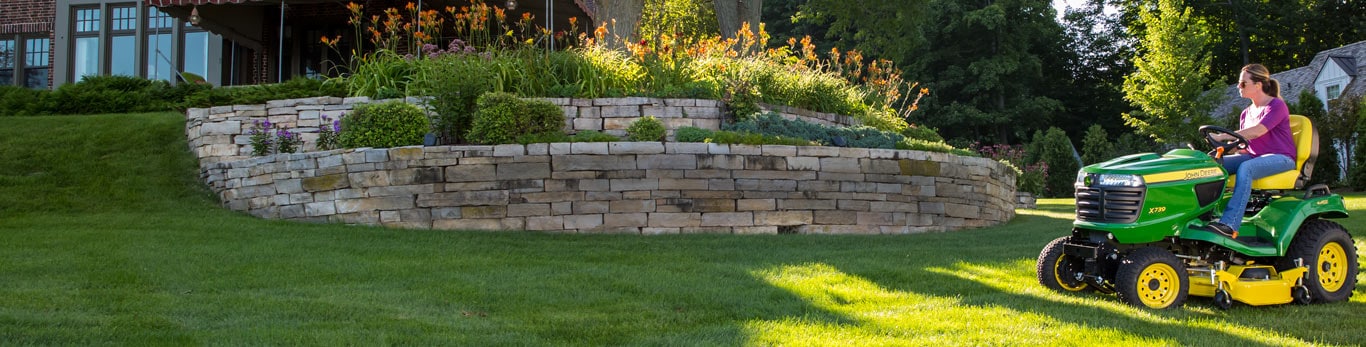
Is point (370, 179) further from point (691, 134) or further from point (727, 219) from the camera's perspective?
point (727, 219)

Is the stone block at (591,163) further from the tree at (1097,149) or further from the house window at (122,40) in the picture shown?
the tree at (1097,149)

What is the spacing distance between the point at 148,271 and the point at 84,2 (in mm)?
15600

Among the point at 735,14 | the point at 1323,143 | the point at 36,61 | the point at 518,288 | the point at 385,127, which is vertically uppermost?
the point at 735,14

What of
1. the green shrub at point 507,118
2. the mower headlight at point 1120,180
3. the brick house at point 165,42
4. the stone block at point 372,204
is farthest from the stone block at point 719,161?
the brick house at point 165,42

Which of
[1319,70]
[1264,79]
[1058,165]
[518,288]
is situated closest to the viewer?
[1264,79]

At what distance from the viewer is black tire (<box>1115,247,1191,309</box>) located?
16.4 feet

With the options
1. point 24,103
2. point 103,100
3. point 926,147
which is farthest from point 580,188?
point 24,103

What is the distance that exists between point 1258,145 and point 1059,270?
1210 mm

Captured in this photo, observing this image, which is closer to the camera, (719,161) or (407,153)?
(407,153)

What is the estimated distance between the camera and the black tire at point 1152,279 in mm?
5008

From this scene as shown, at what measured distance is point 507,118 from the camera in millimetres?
9375

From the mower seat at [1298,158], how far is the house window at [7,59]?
21614 millimetres

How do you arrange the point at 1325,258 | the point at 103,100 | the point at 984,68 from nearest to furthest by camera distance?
the point at 1325,258 → the point at 103,100 → the point at 984,68

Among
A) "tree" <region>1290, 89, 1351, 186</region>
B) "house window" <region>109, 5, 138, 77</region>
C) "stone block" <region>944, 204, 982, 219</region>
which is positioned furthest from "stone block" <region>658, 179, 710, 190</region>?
"tree" <region>1290, 89, 1351, 186</region>
